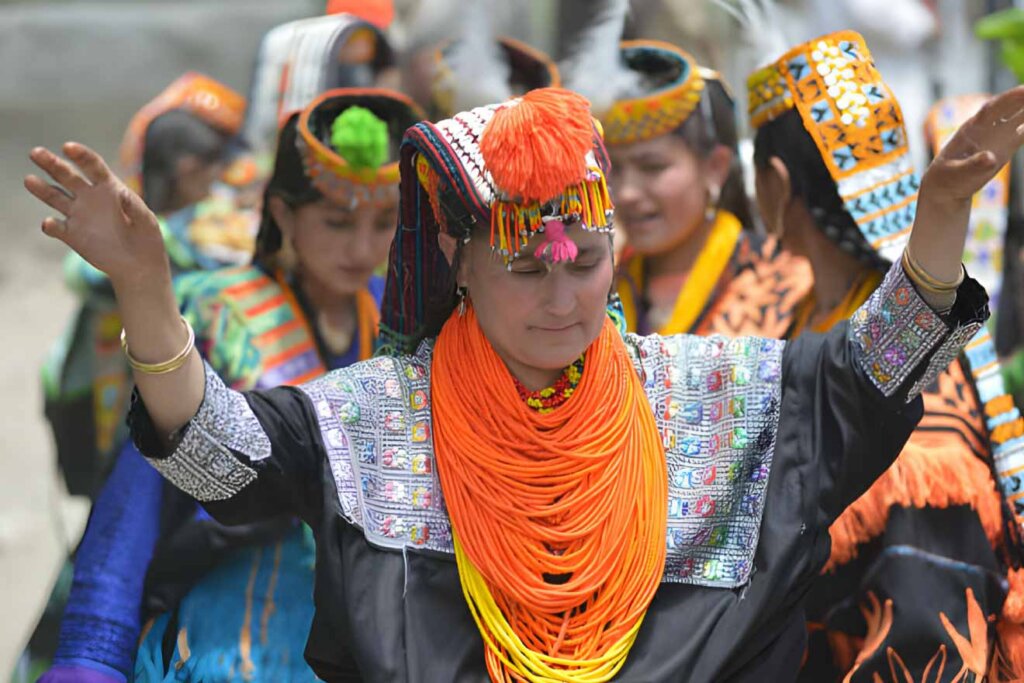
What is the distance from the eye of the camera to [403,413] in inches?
103

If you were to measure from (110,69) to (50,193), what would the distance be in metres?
10.3

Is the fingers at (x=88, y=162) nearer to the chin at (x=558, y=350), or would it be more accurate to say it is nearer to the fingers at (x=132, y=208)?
the fingers at (x=132, y=208)

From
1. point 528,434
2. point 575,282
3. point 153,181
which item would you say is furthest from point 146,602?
point 153,181

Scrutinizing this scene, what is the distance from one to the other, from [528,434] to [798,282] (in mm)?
1393

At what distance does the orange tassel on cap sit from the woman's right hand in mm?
549

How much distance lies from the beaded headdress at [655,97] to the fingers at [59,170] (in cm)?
193

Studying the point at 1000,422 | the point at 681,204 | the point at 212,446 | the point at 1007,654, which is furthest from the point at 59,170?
the point at 681,204

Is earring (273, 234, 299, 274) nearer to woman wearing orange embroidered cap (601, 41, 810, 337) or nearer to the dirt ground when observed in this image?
woman wearing orange embroidered cap (601, 41, 810, 337)

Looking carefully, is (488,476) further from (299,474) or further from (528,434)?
(299,474)

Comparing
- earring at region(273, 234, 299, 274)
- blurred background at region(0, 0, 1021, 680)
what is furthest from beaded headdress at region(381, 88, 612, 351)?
blurred background at region(0, 0, 1021, 680)

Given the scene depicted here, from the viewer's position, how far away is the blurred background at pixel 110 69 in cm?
464

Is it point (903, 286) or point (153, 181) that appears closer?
point (903, 286)

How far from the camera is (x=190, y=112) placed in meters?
5.15

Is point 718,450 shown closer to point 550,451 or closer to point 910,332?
point 550,451
